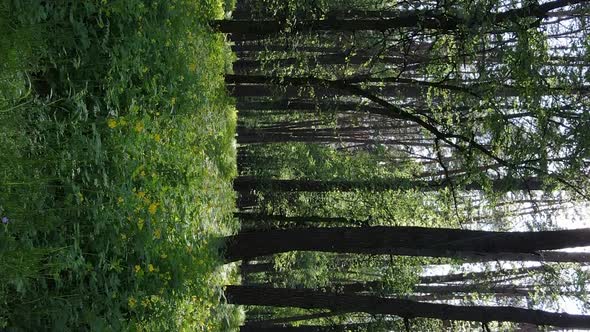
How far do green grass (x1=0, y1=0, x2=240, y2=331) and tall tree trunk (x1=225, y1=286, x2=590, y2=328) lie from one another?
3.88ft

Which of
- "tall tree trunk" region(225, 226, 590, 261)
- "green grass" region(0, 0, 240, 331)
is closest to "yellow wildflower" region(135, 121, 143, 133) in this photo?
"green grass" region(0, 0, 240, 331)

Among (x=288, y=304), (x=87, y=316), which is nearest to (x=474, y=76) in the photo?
(x=288, y=304)

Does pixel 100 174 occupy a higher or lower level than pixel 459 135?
lower

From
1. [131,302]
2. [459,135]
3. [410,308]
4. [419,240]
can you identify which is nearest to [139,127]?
[131,302]

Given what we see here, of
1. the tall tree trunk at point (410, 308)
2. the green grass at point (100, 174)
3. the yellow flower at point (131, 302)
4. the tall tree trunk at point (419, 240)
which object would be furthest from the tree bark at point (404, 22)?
the yellow flower at point (131, 302)

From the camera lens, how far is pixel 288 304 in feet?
28.6

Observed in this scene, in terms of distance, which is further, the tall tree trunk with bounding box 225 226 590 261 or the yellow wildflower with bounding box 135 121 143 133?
the tall tree trunk with bounding box 225 226 590 261

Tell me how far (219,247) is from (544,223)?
1083cm

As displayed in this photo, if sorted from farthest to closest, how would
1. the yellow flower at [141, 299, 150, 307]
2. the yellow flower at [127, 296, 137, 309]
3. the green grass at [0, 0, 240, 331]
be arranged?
the yellow flower at [141, 299, 150, 307], the yellow flower at [127, 296, 137, 309], the green grass at [0, 0, 240, 331]

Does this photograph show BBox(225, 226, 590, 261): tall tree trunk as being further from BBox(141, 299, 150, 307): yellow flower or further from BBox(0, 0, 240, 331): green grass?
BBox(141, 299, 150, 307): yellow flower

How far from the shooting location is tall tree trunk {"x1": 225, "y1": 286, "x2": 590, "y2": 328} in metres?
7.13

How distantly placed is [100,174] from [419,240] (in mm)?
3727

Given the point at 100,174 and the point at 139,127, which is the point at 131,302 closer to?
the point at 100,174

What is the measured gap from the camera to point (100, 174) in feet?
18.7
